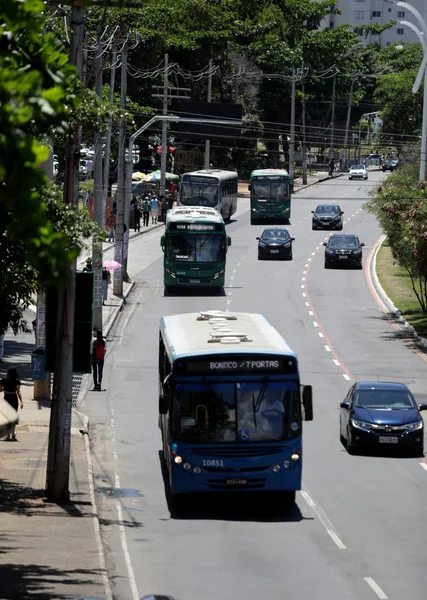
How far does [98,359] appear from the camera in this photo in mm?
36219

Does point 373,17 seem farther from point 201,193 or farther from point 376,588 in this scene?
point 376,588

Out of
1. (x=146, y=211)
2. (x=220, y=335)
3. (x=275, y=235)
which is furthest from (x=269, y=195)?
(x=220, y=335)

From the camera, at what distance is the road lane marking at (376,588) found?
16.3m

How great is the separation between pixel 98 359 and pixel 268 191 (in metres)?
45.7

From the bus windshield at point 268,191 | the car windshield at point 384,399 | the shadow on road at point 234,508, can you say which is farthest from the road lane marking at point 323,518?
the bus windshield at point 268,191

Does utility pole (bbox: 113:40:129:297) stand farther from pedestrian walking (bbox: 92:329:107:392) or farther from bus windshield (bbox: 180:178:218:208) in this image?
bus windshield (bbox: 180:178:218:208)

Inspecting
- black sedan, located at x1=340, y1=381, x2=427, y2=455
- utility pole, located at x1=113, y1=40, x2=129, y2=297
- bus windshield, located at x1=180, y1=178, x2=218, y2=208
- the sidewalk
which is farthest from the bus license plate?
bus windshield, located at x1=180, y1=178, x2=218, y2=208

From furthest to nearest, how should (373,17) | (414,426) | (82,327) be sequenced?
(373,17), (414,426), (82,327)

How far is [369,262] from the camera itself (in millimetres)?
67500

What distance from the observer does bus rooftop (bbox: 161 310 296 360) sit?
2103 centimetres

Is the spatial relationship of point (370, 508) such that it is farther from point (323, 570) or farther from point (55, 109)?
point (55, 109)

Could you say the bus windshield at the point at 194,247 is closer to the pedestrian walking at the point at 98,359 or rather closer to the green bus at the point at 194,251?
the green bus at the point at 194,251

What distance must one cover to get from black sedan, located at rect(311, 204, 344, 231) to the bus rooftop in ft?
175

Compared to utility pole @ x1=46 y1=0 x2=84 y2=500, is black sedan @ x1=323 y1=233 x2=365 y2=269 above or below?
below
